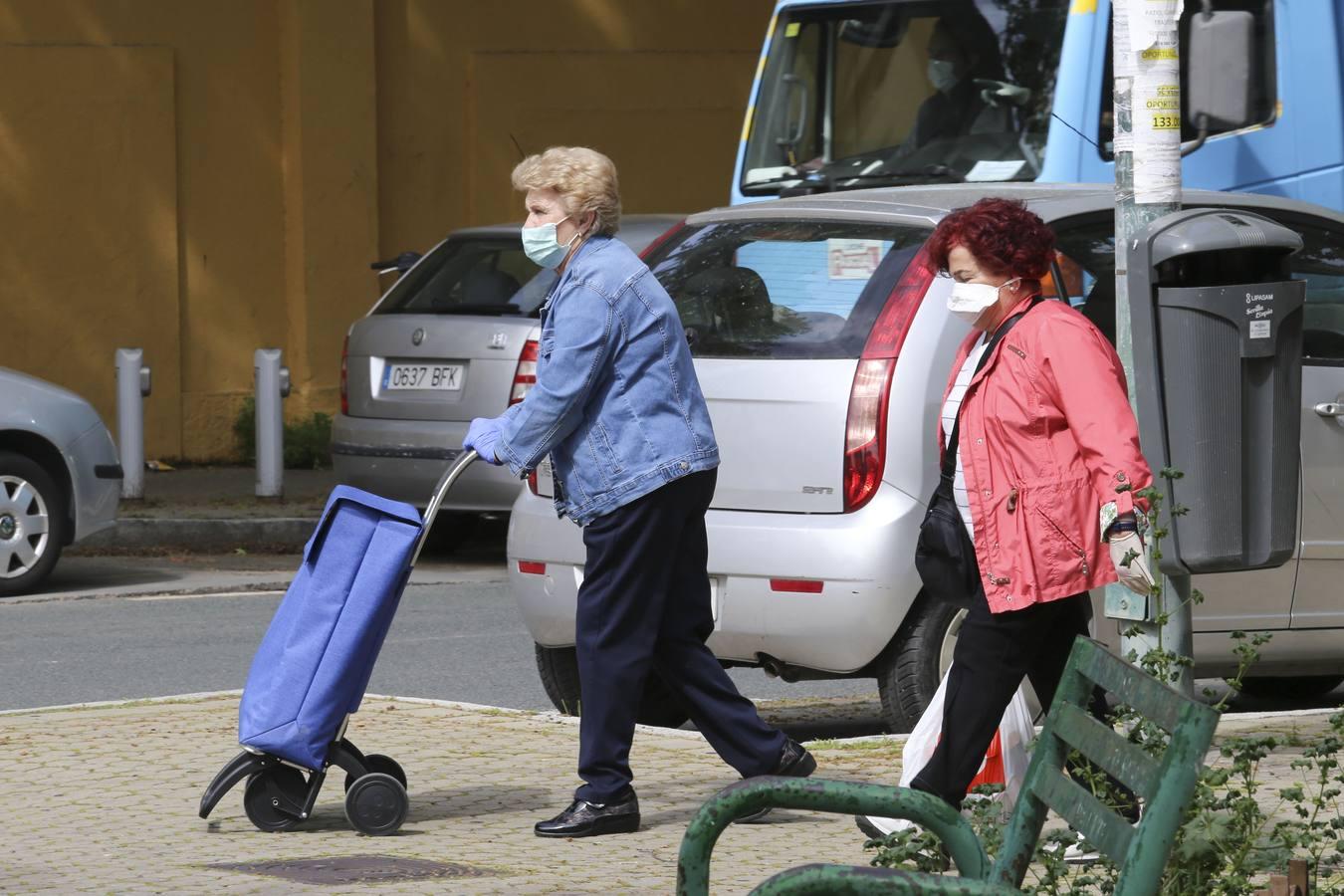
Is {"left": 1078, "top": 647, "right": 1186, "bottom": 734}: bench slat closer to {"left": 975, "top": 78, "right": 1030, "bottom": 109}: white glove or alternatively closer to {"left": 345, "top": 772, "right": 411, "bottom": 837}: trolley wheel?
{"left": 345, "top": 772, "right": 411, "bottom": 837}: trolley wheel

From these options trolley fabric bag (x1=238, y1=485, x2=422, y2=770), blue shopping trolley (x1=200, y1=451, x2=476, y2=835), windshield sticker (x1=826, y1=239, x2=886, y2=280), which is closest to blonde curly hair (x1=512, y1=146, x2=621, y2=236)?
blue shopping trolley (x1=200, y1=451, x2=476, y2=835)

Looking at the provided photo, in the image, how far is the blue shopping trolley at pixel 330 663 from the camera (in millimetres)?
5770

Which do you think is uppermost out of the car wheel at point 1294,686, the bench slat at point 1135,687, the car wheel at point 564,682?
the bench slat at point 1135,687

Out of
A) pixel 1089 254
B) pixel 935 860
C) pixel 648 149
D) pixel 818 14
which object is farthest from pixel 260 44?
pixel 935 860

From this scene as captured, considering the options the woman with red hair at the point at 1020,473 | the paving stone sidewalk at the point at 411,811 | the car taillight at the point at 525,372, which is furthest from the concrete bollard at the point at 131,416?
the woman with red hair at the point at 1020,473

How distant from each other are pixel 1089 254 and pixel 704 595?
186cm

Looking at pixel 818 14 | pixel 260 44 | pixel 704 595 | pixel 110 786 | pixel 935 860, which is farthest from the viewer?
pixel 260 44

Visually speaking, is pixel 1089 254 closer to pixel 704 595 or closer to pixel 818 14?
pixel 704 595

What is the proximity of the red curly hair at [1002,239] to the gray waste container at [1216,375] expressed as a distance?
1.11ft

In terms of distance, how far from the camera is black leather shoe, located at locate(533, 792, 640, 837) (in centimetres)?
580

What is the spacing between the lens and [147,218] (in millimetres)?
17266

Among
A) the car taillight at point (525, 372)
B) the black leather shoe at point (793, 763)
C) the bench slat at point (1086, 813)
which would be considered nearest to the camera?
the bench slat at point (1086, 813)

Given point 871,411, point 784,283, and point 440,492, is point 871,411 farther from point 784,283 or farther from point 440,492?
point 440,492

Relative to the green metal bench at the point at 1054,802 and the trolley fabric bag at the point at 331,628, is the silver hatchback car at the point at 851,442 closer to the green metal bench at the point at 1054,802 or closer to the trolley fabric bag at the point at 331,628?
the trolley fabric bag at the point at 331,628
